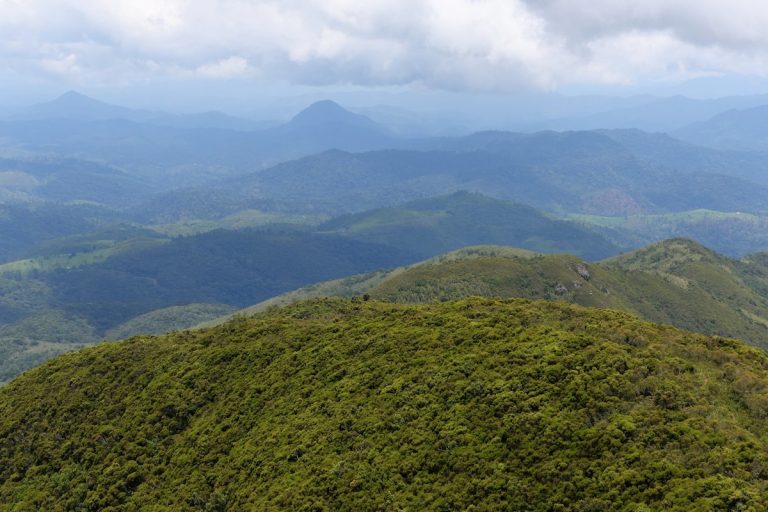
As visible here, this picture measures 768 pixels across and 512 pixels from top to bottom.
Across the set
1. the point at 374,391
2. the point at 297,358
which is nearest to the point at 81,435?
the point at 297,358

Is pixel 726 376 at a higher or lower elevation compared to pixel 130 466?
higher

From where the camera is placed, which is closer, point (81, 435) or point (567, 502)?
point (567, 502)

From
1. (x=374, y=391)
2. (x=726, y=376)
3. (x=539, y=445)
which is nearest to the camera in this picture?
(x=539, y=445)

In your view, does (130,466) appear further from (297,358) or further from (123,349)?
(123,349)

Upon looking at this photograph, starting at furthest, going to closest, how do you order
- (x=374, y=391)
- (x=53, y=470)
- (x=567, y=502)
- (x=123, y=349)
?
(x=123, y=349), (x=53, y=470), (x=374, y=391), (x=567, y=502)

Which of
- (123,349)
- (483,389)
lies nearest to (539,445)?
(483,389)

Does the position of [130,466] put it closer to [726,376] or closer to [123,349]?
[123,349]

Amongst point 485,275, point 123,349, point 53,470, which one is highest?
point 123,349
